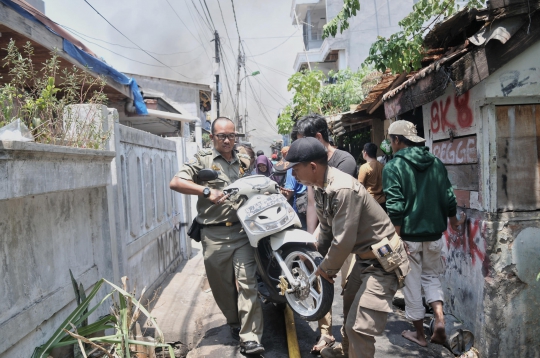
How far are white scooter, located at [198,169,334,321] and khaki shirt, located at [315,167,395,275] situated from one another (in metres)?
0.54

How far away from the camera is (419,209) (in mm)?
3969

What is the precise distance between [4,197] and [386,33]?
24.9 metres

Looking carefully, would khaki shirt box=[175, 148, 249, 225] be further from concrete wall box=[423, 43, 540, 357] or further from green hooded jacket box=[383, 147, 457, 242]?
concrete wall box=[423, 43, 540, 357]

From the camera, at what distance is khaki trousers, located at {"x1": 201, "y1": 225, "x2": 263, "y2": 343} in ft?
12.9

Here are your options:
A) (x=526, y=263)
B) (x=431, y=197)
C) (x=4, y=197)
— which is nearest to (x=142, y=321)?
(x=4, y=197)

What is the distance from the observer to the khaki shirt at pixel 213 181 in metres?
4.15

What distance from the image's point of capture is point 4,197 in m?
2.33

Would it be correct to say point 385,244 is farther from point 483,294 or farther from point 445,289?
point 445,289

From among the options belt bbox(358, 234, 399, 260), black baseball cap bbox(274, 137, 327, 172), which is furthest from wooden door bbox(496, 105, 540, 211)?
black baseball cap bbox(274, 137, 327, 172)

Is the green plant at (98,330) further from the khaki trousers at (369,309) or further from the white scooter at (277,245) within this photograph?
the khaki trousers at (369,309)

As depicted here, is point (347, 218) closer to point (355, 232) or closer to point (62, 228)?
point (355, 232)

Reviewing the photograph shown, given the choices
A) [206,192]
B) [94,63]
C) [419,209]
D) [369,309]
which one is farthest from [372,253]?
[94,63]

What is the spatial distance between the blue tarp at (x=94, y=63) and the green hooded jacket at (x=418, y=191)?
123 inches

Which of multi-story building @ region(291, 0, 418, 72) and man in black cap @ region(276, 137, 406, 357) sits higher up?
multi-story building @ region(291, 0, 418, 72)
